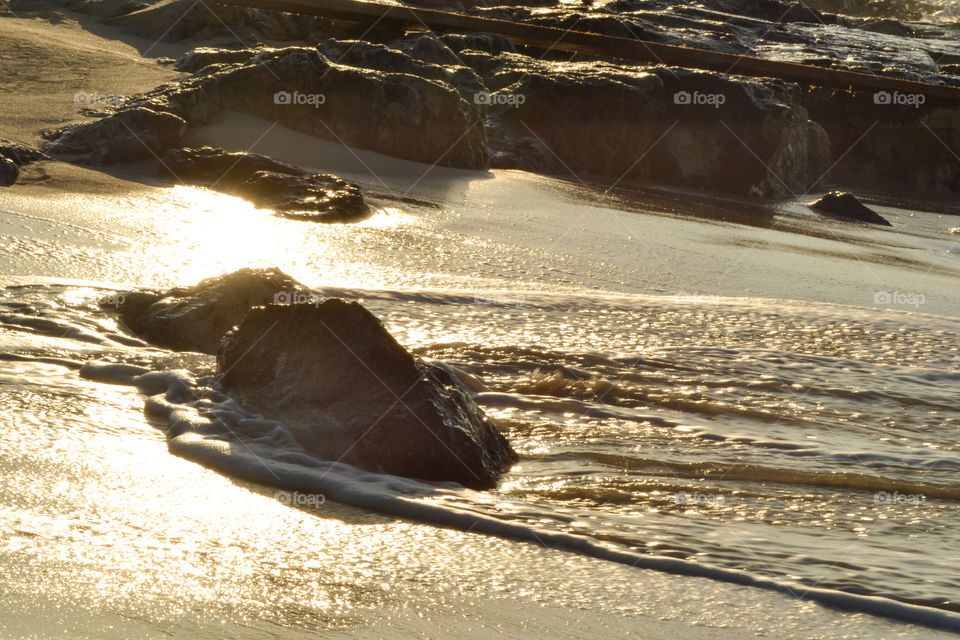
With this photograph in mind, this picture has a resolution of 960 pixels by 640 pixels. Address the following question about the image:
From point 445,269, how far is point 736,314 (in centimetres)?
131

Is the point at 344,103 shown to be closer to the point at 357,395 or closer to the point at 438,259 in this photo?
the point at 438,259

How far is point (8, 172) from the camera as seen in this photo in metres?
5.08

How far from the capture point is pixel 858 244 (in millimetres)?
7086

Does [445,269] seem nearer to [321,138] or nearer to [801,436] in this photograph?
[801,436]

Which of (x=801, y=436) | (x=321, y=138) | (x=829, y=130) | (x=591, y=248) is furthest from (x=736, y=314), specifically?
(x=829, y=130)

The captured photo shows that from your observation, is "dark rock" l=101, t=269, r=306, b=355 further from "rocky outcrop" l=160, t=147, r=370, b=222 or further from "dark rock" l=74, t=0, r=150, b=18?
"dark rock" l=74, t=0, r=150, b=18

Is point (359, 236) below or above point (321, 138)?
below

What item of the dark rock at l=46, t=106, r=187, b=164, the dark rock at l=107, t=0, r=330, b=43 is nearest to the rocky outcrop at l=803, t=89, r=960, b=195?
the dark rock at l=107, t=0, r=330, b=43

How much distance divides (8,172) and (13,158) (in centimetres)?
28
